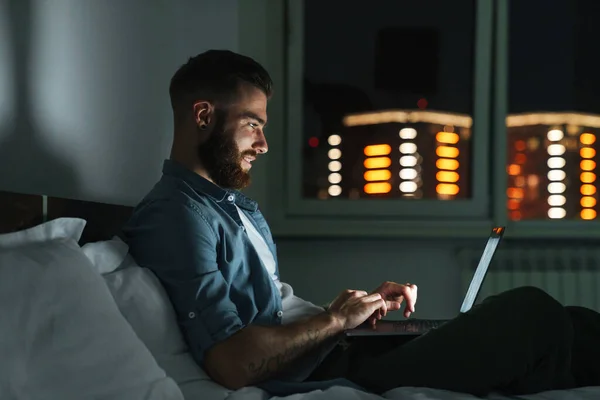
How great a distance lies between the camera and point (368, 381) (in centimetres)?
119

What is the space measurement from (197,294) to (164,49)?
1087mm

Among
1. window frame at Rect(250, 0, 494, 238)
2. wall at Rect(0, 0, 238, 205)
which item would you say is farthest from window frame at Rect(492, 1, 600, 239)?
wall at Rect(0, 0, 238, 205)

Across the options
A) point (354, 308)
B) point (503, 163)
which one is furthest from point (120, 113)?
point (503, 163)

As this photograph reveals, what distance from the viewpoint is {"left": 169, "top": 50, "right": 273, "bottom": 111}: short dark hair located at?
150 cm

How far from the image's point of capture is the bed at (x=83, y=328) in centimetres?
85

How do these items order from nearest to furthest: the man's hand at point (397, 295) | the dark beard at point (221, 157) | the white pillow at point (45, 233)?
1. the white pillow at point (45, 233)
2. the dark beard at point (221, 157)
3. the man's hand at point (397, 295)

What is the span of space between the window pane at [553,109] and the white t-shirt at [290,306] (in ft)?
4.65

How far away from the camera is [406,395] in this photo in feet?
3.48

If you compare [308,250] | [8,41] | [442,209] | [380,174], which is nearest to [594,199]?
[442,209]

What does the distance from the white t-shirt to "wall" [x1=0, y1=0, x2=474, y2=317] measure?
372mm

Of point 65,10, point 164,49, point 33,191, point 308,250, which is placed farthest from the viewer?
point 308,250

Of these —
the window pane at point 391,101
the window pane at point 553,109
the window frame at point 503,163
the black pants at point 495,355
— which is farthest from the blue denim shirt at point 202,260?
the window pane at point 553,109

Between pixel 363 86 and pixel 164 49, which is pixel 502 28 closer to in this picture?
pixel 363 86

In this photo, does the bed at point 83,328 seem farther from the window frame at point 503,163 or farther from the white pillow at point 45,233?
the window frame at point 503,163
